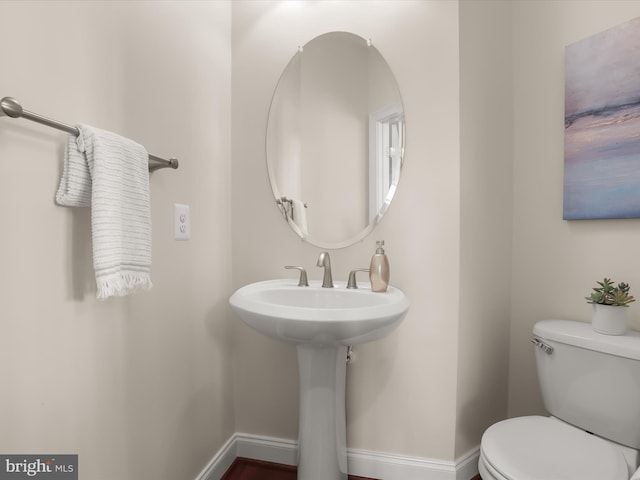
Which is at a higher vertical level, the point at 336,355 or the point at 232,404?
the point at 336,355

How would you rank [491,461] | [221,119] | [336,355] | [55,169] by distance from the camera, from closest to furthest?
[55,169]
[491,461]
[336,355]
[221,119]

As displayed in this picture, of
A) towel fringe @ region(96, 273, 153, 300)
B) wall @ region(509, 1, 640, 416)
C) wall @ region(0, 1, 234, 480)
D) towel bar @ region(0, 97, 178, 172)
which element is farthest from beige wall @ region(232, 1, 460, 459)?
towel bar @ region(0, 97, 178, 172)

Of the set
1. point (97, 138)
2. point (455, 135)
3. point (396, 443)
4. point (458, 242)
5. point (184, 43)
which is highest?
point (184, 43)

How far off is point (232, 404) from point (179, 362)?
1.57 ft

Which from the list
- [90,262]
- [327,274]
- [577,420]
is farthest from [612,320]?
[90,262]

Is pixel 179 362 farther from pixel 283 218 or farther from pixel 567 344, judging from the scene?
pixel 567 344

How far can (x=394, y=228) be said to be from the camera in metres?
1.44

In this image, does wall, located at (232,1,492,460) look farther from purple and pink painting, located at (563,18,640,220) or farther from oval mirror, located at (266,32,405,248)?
purple and pink painting, located at (563,18,640,220)

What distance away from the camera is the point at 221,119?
5.05 ft

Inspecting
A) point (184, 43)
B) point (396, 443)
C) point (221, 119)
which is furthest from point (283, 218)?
point (396, 443)

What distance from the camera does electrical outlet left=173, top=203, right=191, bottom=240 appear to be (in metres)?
1.25

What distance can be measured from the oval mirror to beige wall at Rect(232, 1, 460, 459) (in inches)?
1.8

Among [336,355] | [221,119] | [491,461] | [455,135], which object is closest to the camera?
[491,461]

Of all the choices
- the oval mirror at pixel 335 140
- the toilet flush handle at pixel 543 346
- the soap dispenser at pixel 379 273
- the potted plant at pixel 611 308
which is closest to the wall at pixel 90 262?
the oval mirror at pixel 335 140
